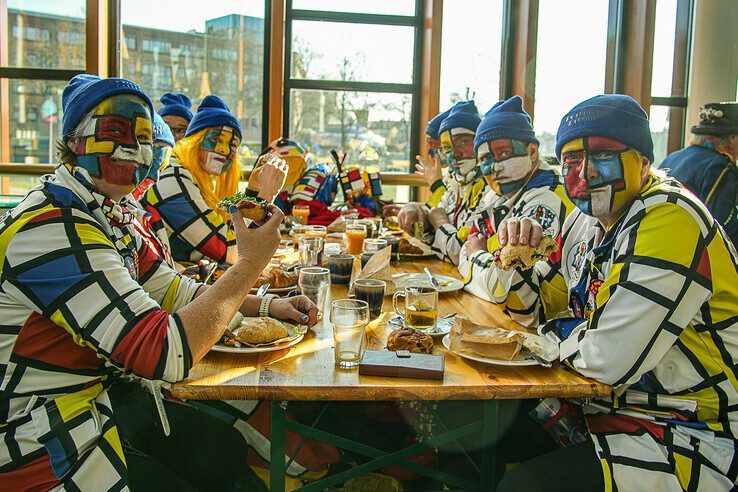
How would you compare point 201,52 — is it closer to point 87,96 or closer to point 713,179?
point 713,179

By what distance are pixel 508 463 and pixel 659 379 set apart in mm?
841

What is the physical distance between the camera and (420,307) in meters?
1.89

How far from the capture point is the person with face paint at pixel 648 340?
4.94 ft

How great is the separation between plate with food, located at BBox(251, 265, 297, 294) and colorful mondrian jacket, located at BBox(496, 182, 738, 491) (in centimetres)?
114

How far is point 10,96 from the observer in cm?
621

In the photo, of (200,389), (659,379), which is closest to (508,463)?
(659,379)

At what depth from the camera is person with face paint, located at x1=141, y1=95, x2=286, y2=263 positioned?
308 centimetres

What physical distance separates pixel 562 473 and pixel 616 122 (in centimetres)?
94

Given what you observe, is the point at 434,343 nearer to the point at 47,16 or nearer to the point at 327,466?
the point at 327,466

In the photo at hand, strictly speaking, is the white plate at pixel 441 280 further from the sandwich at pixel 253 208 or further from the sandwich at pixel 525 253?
the sandwich at pixel 253 208

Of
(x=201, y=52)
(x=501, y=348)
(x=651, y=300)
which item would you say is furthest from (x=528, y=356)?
(x=201, y=52)

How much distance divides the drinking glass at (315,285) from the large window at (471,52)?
15.6 ft

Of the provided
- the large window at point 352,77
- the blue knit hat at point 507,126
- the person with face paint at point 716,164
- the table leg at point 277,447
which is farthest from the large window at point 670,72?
the table leg at point 277,447

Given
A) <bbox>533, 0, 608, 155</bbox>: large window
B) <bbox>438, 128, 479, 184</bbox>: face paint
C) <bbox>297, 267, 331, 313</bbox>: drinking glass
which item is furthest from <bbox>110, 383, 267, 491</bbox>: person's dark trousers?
<bbox>533, 0, 608, 155</bbox>: large window
